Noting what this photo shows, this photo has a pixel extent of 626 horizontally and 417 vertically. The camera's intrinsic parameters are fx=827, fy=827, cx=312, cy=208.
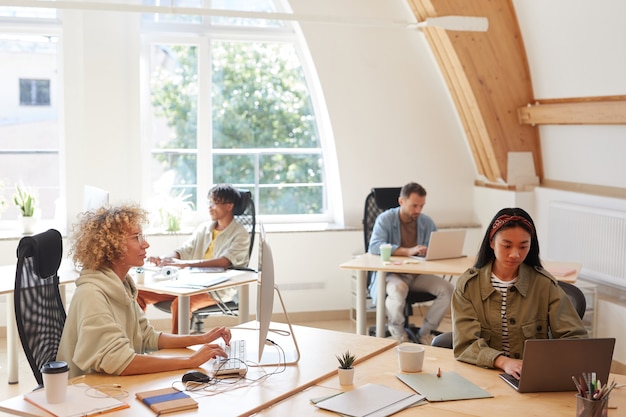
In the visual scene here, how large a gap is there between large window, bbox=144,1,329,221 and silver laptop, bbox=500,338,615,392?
480 cm

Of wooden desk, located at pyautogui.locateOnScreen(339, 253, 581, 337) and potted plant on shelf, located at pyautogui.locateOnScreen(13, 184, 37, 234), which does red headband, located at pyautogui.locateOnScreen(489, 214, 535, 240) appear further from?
potted plant on shelf, located at pyautogui.locateOnScreen(13, 184, 37, 234)

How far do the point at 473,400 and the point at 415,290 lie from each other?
321cm

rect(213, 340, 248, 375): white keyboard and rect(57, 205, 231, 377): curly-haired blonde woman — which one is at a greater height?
rect(57, 205, 231, 377): curly-haired blonde woman

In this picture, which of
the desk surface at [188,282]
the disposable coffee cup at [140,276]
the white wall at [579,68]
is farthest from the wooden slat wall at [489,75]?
the disposable coffee cup at [140,276]

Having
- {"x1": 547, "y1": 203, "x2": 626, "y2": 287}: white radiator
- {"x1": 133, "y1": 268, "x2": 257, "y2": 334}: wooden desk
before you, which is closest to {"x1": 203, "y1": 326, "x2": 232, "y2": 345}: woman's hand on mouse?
{"x1": 133, "y1": 268, "x2": 257, "y2": 334}: wooden desk

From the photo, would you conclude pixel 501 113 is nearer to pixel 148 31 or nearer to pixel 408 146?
pixel 408 146

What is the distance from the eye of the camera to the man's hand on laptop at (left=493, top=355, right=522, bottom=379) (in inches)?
119

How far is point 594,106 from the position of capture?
5.84m

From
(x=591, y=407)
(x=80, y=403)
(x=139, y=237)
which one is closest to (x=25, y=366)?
(x=139, y=237)

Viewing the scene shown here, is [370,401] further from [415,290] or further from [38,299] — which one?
[415,290]

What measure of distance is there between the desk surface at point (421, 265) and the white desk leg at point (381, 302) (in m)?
0.12

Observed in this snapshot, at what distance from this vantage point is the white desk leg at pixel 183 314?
4.76 metres

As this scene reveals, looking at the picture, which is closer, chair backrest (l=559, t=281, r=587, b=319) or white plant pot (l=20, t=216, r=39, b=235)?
chair backrest (l=559, t=281, r=587, b=319)

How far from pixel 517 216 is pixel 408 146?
13.9 ft
